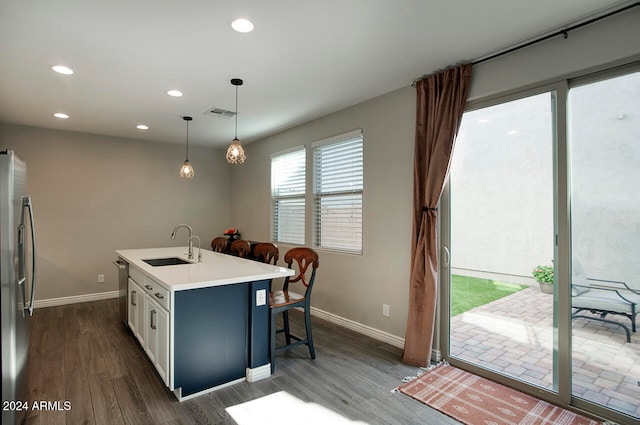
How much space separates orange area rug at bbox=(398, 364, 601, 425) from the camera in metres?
2.14

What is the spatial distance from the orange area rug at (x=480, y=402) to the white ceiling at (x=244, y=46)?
2589mm

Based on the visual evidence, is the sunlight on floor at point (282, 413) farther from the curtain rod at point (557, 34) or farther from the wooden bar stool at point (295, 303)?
the curtain rod at point (557, 34)

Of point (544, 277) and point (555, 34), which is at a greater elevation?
point (555, 34)

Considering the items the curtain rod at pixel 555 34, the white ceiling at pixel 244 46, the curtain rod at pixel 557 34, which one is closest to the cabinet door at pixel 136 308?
the white ceiling at pixel 244 46

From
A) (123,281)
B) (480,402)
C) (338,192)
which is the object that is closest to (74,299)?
(123,281)

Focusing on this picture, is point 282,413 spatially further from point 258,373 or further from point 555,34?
point 555,34

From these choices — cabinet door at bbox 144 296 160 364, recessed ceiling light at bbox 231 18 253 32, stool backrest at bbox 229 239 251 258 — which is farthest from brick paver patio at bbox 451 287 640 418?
recessed ceiling light at bbox 231 18 253 32

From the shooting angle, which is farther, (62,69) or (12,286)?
(62,69)

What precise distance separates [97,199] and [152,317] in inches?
140

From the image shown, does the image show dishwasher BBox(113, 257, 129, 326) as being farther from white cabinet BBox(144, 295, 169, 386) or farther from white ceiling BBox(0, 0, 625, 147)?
white ceiling BBox(0, 0, 625, 147)

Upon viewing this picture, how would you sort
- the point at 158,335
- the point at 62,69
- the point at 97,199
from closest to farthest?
the point at 158,335 → the point at 62,69 → the point at 97,199

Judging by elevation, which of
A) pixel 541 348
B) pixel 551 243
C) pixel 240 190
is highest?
pixel 240 190

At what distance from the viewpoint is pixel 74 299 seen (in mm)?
5055

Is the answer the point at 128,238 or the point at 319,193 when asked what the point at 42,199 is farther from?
the point at 319,193
